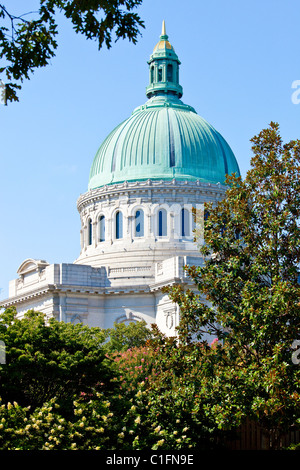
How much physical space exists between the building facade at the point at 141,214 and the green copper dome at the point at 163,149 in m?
0.09

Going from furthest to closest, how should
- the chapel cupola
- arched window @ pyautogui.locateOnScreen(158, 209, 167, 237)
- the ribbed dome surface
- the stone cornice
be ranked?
the chapel cupola
the ribbed dome surface
arched window @ pyautogui.locateOnScreen(158, 209, 167, 237)
the stone cornice

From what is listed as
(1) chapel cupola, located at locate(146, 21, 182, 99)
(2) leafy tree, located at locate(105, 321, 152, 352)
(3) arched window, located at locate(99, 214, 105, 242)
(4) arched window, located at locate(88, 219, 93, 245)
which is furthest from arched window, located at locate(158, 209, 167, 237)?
(2) leafy tree, located at locate(105, 321, 152, 352)

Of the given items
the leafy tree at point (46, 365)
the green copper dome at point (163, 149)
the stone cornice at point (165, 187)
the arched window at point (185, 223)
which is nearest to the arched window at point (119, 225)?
the stone cornice at point (165, 187)

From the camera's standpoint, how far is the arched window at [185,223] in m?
74.0

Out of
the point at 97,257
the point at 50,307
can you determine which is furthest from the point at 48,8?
the point at 97,257

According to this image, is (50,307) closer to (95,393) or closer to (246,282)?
(95,393)

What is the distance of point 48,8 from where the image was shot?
1641 cm

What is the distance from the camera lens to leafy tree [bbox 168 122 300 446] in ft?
86.9

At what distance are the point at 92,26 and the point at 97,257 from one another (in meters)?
59.5

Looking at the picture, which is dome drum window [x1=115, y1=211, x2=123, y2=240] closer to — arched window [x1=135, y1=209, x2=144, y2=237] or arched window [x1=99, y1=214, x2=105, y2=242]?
Answer: arched window [x1=135, y1=209, x2=144, y2=237]

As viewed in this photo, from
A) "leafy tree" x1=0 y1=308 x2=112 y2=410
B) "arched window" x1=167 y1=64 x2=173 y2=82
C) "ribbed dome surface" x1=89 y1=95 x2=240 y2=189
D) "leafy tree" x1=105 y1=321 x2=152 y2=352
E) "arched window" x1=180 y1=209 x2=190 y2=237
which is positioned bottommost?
"leafy tree" x1=0 y1=308 x2=112 y2=410

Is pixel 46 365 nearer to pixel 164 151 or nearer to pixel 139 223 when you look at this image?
pixel 139 223

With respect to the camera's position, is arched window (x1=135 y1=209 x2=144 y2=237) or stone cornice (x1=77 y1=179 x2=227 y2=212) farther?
arched window (x1=135 y1=209 x2=144 y2=237)

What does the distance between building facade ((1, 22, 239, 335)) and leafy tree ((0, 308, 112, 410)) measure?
30.4 metres
